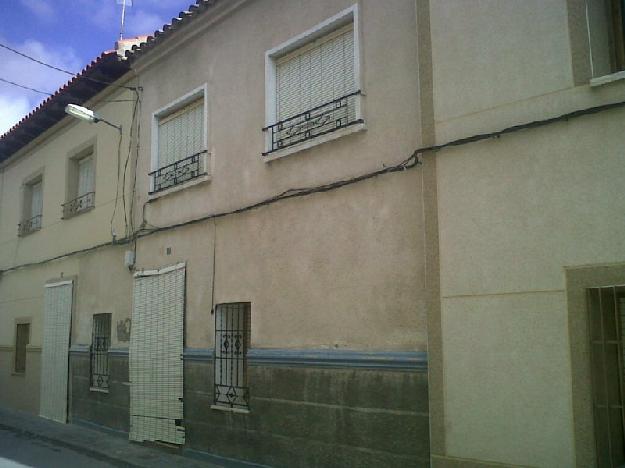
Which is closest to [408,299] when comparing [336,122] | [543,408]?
[543,408]

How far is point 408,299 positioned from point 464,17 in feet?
8.10

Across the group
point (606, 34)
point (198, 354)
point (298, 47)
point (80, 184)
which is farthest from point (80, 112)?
point (606, 34)

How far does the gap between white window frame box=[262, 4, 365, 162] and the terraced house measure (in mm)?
34

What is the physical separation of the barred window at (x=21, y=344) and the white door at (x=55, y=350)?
164 centimetres

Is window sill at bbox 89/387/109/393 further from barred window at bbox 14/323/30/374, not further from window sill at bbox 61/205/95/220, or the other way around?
barred window at bbox 14/323/30/374

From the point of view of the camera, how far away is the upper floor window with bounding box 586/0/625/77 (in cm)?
462

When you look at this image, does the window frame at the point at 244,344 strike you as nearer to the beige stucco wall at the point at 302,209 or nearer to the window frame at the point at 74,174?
the beige stucco wall at the point at 302,209

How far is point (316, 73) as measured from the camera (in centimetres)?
703

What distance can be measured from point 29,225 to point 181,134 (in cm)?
648

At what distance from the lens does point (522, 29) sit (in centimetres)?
485

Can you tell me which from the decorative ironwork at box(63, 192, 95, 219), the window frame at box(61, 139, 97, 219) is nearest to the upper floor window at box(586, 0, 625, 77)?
the decorative ironwork at box(63, 192, 95, 219)

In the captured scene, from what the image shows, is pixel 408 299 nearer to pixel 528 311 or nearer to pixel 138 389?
pixel 528 311

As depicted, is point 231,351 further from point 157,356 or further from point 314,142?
point 314,142

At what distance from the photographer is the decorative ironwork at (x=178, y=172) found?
8.68 metres
